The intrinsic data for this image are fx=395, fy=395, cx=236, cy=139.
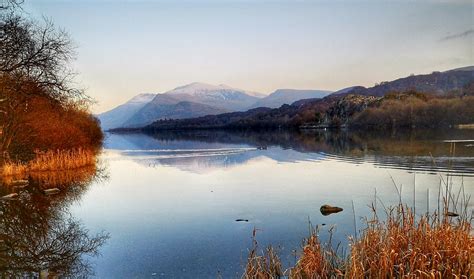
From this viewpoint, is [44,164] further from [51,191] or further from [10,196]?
[10,196]

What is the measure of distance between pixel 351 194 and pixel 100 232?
11.5m

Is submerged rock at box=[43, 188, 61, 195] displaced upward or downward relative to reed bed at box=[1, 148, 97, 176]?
downward

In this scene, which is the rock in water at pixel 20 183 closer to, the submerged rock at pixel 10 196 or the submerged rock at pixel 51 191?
the submerged rock at pixel 51 191

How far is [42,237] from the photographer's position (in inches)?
497

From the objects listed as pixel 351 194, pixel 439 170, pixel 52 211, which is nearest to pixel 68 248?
pixel 52 211

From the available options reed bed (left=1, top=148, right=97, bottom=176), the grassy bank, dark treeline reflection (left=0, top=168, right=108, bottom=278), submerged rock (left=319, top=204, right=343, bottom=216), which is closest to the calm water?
dark treeline reflection (left=0, top=168, right=108, bottom=278)

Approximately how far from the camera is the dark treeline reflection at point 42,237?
988 centimetres

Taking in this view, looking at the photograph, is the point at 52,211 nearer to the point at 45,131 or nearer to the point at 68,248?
the point at 68,248

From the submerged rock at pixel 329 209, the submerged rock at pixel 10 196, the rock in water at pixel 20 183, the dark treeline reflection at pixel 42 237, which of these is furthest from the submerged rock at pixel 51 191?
the submerged rock at pixel 329 209

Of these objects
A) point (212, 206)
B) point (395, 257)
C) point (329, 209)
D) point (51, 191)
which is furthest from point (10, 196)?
point (395, 257)

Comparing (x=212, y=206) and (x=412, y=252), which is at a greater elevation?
(x=412, y=252)

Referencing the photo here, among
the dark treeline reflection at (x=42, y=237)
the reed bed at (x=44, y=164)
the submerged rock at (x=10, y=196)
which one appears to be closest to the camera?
the dark treeline reflection at (x=42, y=237)

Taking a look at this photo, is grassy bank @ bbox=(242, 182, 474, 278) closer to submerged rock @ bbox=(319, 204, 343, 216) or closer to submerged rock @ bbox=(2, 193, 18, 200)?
submerged rock @ bbox=(319, 204, 343, 216)

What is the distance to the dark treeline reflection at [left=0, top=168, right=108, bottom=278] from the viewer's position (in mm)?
9875
